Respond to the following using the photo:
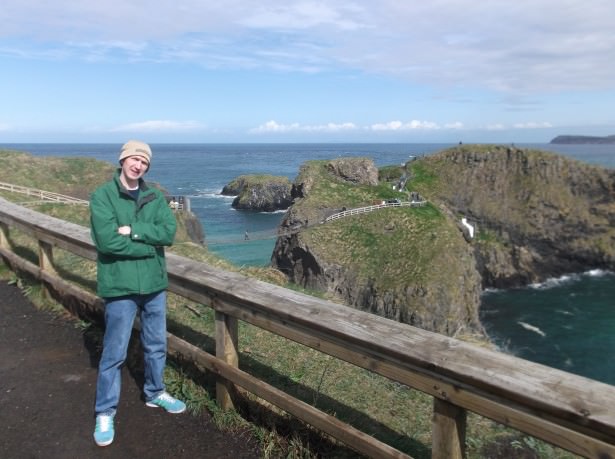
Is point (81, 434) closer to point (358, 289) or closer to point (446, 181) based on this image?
point (358, 289)

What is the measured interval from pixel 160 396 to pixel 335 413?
1658mm

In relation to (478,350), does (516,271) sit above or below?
below

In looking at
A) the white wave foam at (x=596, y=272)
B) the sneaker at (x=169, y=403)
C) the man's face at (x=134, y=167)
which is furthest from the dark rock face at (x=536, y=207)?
the man's face at (x=134, y=167)

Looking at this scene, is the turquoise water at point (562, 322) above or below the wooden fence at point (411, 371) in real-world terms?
below

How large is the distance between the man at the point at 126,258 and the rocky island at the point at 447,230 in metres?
29.4

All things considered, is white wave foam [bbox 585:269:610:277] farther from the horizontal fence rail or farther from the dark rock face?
the horizontal fence rail

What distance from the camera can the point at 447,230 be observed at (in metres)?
43.6

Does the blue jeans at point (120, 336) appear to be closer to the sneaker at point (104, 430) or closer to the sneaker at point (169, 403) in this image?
the sneaker at point (104, 430)

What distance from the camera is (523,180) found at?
6850 cm

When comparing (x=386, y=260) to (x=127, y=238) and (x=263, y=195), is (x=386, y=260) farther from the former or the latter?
(x=263, y=195)

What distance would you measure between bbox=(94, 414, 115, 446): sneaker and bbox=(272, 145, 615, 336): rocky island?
29.5m

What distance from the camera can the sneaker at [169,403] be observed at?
4.93 meters

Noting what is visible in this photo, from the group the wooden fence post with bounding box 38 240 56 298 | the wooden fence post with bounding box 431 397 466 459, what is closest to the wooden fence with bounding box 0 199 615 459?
the wooden fence post with bounding box 431 397 466 459

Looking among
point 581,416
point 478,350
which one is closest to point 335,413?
point 478,350
